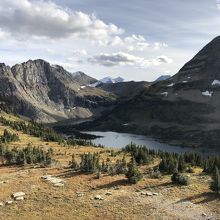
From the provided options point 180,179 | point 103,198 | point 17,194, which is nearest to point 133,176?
point 180,179

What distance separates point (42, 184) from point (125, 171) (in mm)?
12819

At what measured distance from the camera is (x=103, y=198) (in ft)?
156

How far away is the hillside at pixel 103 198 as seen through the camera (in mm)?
Result: 43000

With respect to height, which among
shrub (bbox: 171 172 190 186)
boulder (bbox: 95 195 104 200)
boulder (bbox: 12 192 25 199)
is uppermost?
shrub (bbox: 171 172 190 186)

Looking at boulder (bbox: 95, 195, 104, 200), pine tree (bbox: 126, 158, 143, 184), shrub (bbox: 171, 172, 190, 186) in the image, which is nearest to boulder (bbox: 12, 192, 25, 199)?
boulder (bbox: 95, 195, 104, 200)

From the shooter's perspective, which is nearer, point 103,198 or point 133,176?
point 103,198

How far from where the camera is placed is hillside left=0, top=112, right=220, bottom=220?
141ft

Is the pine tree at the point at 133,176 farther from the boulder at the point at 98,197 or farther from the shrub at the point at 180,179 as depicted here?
the boulder at the point at 98,197

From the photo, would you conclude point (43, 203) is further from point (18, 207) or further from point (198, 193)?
point (198, 193)

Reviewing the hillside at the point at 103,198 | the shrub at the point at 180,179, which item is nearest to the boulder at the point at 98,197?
the hillside at the point at 103,198

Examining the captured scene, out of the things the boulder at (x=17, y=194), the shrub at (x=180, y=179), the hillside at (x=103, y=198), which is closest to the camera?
the hillside at (x=103, y=198)

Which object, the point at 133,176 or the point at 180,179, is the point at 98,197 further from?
the point at 180,179

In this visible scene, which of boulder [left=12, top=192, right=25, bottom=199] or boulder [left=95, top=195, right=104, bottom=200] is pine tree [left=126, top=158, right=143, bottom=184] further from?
boulder [left=12, top=192, right=25, bottom=199]

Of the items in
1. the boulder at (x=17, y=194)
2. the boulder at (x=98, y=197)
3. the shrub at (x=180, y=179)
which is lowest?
the boulder at (x=17, y=194)
